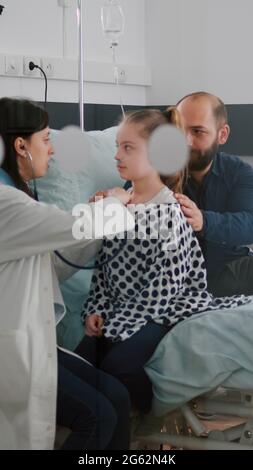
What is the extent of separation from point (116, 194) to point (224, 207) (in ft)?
0.78

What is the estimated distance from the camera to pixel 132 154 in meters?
1.17

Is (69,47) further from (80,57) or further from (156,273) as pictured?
(156,273)

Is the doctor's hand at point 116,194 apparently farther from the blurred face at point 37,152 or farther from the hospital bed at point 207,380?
the hospital bed at point 207,380

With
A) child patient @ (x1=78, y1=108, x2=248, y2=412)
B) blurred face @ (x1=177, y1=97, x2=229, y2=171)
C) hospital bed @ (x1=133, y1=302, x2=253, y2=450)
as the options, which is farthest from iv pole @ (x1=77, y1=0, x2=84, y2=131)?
hospital bed @ (x1=133, y1=302, x2=253, y2=450)

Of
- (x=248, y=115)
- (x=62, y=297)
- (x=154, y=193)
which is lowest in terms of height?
(x=62, y=297)

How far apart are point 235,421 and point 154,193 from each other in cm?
53

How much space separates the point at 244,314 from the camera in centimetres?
114

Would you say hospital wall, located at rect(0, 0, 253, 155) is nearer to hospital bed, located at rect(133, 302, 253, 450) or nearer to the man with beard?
the man with beard

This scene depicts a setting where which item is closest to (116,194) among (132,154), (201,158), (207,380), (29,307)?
(132,154)

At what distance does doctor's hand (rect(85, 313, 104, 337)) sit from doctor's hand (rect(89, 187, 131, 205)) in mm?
259

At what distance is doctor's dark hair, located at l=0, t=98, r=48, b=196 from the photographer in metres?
1.17

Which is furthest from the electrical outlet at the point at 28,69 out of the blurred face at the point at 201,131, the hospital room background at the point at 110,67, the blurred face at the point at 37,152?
the blurred face at the point at 201,131

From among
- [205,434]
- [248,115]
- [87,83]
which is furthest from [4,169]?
[205,434]
